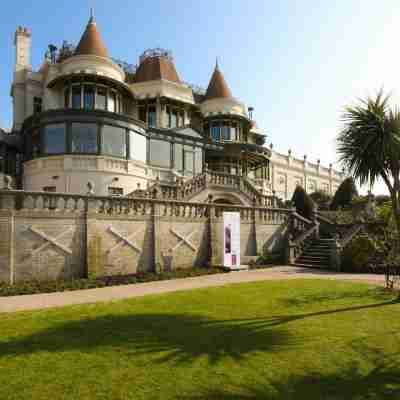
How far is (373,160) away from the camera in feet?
31.9

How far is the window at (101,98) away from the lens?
84.9 ft

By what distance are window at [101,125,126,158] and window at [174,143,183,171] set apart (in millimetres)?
5367

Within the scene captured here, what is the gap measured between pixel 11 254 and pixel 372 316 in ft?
35.7

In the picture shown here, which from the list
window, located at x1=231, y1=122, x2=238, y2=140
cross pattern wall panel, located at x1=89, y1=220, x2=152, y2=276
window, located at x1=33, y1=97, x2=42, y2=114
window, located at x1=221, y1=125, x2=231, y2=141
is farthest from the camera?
window, located at x1=231, y1=122, x2=238, y2=140

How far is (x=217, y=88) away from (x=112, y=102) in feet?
49.0

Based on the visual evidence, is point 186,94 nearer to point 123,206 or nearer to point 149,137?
point 149,137

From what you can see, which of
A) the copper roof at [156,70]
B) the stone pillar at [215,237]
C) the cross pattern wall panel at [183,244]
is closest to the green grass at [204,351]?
the cross pattern wall panel at [183,244]

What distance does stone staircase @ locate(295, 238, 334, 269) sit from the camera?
1830cm

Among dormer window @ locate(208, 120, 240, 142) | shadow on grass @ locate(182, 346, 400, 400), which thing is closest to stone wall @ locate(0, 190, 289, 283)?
shadow on grass @ locate(182, 346, 400, 400)

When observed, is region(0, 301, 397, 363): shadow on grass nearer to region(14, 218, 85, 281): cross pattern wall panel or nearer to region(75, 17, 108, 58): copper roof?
region(14, 218, 85, 281): cross pattern wall panel

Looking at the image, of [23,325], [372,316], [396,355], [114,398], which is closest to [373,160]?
[372,316]

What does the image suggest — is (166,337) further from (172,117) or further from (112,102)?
(172,117)

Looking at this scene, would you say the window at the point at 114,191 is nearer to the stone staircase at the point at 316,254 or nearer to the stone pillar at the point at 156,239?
the stone pillar at the point at 156,239

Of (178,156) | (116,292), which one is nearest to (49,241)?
(116,292)
